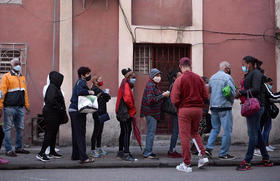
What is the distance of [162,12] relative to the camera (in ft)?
35.7

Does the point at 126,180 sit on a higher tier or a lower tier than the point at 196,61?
lower

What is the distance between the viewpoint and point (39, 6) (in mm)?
10414

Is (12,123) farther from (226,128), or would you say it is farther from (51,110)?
(226,128)

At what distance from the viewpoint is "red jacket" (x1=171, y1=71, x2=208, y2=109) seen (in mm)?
6863

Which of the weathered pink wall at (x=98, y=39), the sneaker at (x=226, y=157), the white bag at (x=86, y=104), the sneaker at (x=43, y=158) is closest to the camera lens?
the white bag at (x=86, y=104)

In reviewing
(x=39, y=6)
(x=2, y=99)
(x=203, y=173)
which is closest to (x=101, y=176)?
(x=203, y=173)

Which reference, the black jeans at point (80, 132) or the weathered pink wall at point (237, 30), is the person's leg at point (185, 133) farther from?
the weathered pink wall at point (237, 30)

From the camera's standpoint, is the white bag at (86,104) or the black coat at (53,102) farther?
the black coat at (53,102)

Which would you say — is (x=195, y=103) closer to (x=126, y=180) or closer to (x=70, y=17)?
(x=126, y=180)

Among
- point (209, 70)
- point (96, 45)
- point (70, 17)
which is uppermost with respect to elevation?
point (70, 17)

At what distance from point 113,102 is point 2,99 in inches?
124

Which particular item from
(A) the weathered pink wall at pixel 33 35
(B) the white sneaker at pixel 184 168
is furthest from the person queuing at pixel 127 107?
(A) the weathered pink wall at pixel 33 35

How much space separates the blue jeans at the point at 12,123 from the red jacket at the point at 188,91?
3.77 metres

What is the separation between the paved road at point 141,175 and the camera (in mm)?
6312
